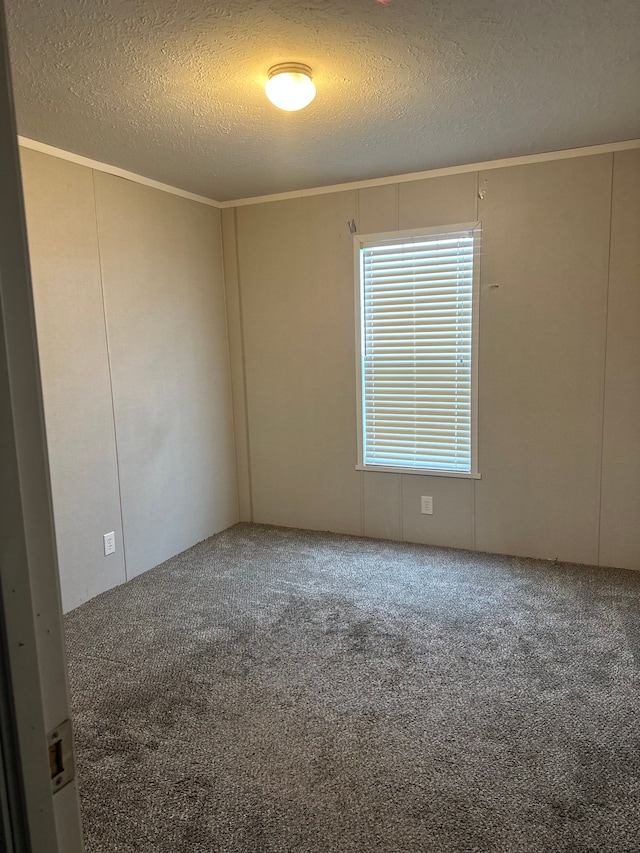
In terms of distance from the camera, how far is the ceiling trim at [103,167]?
2.71m

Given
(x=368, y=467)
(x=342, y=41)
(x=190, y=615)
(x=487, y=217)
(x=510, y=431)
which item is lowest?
(x=190, y=615)

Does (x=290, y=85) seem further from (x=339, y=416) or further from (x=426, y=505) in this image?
(x=426, y=505)

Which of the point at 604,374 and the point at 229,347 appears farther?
the point at 229,347

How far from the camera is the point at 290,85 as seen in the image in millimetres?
2088

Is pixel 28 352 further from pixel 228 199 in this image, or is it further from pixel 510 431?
pixel 228 199

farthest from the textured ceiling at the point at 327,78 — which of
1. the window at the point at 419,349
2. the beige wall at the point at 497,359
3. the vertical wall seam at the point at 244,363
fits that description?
the vertical wall seam at the point at 244,363

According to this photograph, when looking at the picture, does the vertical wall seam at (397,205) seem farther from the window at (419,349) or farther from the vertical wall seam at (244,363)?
the vertical wall seam at (244,363)

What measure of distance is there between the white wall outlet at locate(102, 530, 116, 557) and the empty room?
2 centimetres

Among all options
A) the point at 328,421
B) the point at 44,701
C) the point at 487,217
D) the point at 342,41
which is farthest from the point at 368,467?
the point at 44,701

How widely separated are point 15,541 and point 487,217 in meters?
3.40

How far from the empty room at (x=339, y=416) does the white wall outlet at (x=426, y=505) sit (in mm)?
28

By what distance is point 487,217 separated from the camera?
132 inches

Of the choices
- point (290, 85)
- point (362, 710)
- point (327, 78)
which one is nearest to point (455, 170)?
point (327, 78)

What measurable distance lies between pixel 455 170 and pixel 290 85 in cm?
162
